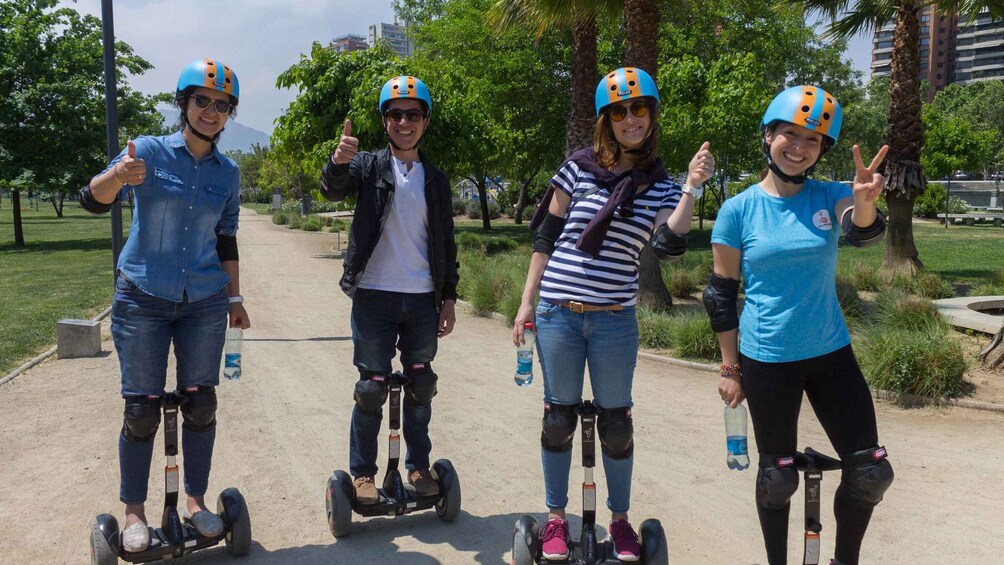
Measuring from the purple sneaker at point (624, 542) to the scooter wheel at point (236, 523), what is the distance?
1627mm

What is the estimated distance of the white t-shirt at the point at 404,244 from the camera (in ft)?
12.6

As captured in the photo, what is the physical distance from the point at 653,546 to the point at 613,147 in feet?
5.42

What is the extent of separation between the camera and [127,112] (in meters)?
28.7

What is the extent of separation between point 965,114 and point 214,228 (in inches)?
2993

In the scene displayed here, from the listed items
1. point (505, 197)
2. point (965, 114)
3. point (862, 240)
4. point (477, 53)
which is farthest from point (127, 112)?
point (965, 114)

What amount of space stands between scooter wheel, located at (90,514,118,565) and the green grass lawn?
5153 millimetres

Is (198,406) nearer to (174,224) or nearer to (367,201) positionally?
(174,224)

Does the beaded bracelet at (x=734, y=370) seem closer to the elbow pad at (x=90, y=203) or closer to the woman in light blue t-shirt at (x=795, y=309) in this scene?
the woman in light blue t-shirt at (x=795, y=309)

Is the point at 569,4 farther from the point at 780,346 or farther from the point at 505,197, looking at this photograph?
the point at 505,197

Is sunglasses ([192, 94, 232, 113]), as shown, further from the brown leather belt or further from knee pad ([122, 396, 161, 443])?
the brown leather belt

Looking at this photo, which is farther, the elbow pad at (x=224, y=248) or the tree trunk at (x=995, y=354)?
the tree trunk at (x=995, y=354)

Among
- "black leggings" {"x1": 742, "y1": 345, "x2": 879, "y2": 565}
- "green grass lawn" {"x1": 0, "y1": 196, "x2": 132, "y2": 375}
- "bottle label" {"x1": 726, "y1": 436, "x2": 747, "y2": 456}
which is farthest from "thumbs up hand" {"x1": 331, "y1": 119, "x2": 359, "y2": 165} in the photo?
"green grass lawn" {"x1": 0, "y1": 196, "x2": 132, "y2": 375}

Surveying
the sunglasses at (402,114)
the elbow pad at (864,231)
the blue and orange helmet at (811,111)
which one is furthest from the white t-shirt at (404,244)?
the elbow pad at (864,231)

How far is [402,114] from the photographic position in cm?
383
